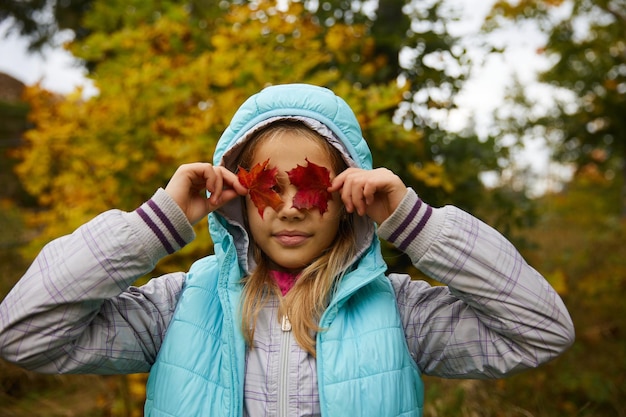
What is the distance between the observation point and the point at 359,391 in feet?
5.15

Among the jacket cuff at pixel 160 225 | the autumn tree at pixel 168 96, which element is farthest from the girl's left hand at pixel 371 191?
the autumn tree at pixel 168 96

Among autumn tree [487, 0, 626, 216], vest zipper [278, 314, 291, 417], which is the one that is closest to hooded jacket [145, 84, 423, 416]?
vest zipper [278, 314, 291, 417]

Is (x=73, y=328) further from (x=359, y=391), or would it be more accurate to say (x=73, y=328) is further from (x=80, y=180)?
(x=80, y=180)

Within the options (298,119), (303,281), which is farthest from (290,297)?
(298,119)

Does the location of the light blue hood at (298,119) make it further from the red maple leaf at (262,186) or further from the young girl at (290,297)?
the red maple leaf at (262,186)

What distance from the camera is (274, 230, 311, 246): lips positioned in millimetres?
1739

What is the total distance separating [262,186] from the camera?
1.70 meters

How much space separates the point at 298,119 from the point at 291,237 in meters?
0.35

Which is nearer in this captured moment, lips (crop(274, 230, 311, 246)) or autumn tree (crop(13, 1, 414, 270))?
lips (crop(274, 230, 311, 246))

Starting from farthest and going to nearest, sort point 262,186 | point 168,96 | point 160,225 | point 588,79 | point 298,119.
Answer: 1. point 588,79
2. point 168,96
3. point 298,119
4. point 262,186
5. point 160,225

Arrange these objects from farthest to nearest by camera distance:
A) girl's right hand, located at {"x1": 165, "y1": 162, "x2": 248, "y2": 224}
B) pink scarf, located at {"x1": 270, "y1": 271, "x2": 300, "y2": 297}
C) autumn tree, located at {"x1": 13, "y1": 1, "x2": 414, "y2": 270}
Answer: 1. autumn tree, located at {"x1": 13, "y1": 1, "x2": 414, "y2": 270}
2. pink scarf, located at {"x1": 270, "y1": 271, "x2": 300, "y2": 297}
3. girl's right hand, located at {"x1": 165, "y1": 162, "x2": 248, "y2": 224}

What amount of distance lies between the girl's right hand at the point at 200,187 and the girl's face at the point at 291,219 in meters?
0.09

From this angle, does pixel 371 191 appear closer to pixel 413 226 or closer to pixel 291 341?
pixel 413 226

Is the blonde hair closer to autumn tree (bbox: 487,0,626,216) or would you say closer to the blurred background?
A: the blurred background
